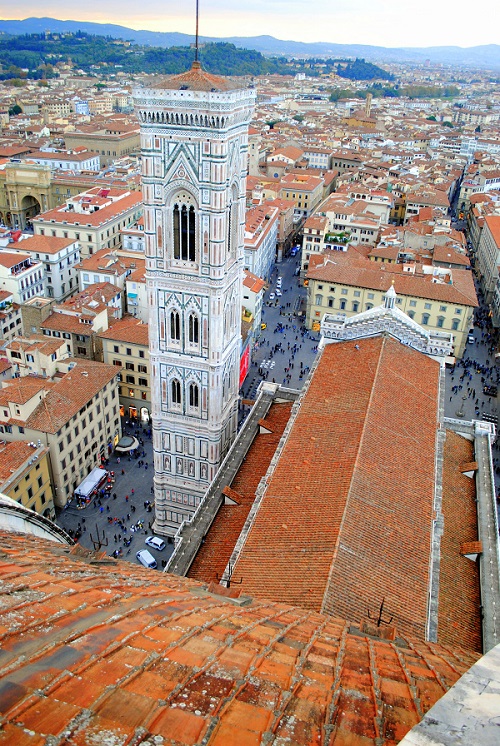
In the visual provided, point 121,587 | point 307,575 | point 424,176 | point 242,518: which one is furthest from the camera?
point 424,176

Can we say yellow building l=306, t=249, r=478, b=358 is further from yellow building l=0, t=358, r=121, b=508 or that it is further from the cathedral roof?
the cathedral roof

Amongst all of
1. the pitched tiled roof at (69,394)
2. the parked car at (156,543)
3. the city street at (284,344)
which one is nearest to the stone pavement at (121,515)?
the parked car at (156,543)

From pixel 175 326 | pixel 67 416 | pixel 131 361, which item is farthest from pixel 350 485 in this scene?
pixel 131 361

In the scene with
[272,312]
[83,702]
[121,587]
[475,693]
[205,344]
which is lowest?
[272,312]

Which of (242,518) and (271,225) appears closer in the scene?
(242,518)

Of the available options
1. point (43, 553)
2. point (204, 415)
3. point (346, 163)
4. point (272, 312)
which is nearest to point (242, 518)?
point (204, 415)

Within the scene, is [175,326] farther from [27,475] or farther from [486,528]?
[486,528]

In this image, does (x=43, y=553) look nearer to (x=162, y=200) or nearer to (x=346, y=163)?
(x=162, y=200)
